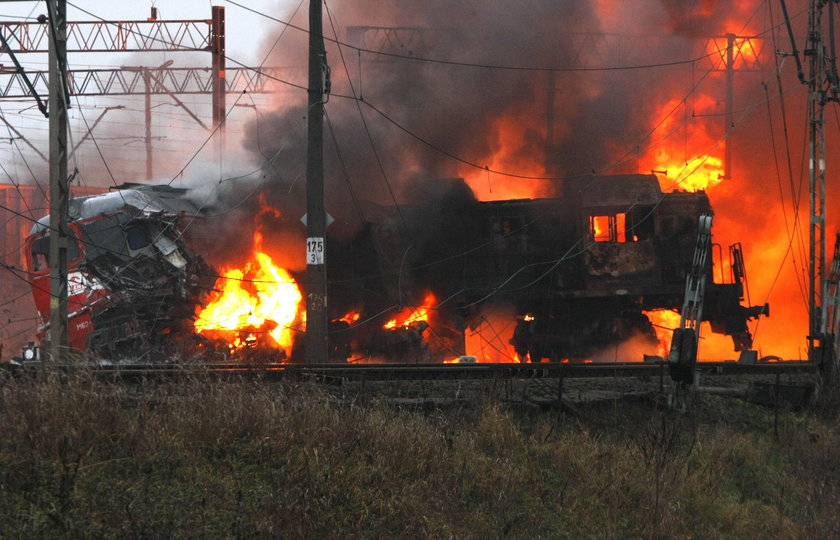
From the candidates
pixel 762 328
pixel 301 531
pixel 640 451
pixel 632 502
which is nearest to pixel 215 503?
pixel 301 531

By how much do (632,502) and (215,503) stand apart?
3.96 m

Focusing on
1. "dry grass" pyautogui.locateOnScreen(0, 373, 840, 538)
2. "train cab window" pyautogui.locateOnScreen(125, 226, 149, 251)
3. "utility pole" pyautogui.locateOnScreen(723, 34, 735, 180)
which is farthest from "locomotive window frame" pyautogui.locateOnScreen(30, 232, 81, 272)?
"utility pole" pyautogui.locateOnScreen(723, 34, 735, 180)

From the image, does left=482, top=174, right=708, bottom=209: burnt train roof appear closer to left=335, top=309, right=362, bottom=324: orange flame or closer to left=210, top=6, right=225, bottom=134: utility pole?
left=335, top=309, right=362, bottom=324: orange flame

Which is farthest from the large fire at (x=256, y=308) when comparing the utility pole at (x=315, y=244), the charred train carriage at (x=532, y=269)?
the utility pole at (x=315, y=244)

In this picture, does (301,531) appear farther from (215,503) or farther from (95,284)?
(95,284)

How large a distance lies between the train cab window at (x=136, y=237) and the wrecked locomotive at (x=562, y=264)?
263 inches

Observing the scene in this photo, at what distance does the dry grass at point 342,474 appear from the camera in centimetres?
552

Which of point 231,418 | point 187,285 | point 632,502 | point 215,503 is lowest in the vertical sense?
point 632,502

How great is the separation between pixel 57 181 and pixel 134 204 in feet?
18.7

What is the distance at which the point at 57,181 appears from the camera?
42.5 feet

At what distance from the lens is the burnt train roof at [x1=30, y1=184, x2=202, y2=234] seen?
18.3 metres

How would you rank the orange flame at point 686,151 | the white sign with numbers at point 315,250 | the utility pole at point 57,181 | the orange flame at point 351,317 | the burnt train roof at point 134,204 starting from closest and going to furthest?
the utility pole at point 57,181
the white sign with numbers at point 315,250
the burnt train roof at point 134,204
the orange flame at point 351,317
the orange flame at point 686,151

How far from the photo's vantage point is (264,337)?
18.5 meters

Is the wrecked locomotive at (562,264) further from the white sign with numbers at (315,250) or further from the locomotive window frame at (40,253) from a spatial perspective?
the locomotive window frame at (40,253)
